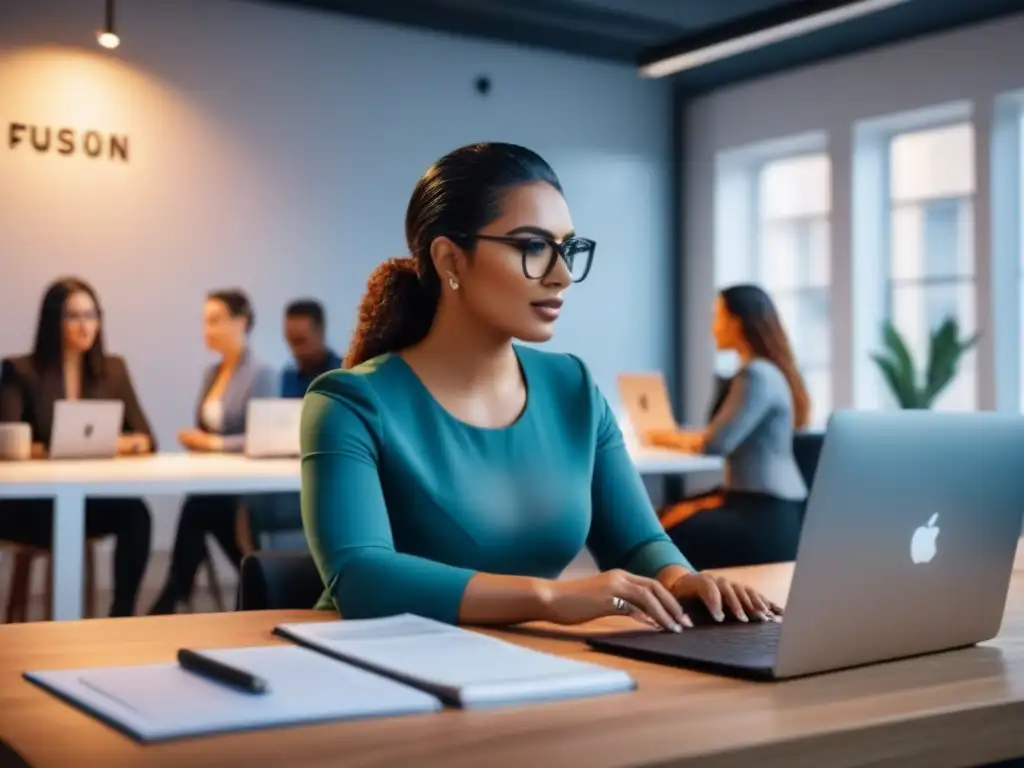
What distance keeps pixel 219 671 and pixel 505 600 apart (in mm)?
424

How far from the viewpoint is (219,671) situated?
3.24ft

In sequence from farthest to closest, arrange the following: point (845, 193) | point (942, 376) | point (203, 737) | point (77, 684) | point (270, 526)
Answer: point (845, 193) < point (942, 376) < point (270, 526) < point (77, 684) < point (203, 737)

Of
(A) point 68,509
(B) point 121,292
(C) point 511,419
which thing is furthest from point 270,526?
(C) point 511,419

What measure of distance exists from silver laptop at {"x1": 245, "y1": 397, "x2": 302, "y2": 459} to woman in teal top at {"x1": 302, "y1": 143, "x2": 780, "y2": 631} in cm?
251

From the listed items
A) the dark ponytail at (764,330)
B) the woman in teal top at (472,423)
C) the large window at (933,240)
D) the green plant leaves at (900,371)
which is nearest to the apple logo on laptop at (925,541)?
the woman in teal top at (472,423)

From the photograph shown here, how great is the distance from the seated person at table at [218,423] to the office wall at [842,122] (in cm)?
348

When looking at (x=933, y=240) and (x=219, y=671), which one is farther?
(x=933, y=240)

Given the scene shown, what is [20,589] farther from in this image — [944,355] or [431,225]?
[944,355]

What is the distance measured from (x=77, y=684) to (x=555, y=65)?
694 cm

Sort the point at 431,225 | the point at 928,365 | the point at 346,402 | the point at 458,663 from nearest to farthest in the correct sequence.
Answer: the point at 458,663 < the point at 346,402 < the point at 431,225 < the point at 928,365

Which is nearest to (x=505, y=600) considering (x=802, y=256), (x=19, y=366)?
(x=19, y=366)

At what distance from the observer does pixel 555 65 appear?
7.58m

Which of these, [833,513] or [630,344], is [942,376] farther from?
[833,513]

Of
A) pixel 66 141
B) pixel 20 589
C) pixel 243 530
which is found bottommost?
pixel 20 589
